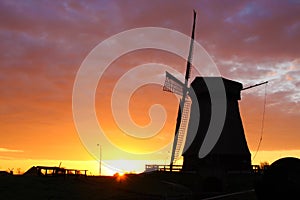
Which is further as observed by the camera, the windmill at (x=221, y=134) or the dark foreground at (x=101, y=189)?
the windmill at (x=221, y=134)

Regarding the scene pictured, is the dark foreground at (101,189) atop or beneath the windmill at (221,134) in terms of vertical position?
beneath

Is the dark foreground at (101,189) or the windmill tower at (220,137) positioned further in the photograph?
the windmill tower at (220,137)

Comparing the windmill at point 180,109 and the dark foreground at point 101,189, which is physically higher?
the windmill at point 180,109

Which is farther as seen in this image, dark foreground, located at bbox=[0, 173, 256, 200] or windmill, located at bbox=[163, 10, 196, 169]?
windmill, located at bbox=[163, 10, 196, 169]

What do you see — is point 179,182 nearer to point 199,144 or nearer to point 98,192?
point 199,144

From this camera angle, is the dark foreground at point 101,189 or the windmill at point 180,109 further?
the windmill at point 180,109

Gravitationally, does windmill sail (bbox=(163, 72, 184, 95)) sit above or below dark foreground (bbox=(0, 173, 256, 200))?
above

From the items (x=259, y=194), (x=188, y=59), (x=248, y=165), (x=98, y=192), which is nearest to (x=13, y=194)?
(x=98, y=192)

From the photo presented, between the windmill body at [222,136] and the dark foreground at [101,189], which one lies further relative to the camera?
the windmill body at [222,136]

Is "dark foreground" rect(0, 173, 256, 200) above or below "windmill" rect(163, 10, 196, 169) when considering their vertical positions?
below

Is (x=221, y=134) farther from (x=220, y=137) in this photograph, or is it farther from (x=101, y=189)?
(x=101, y=189)

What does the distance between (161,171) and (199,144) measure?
5053 mm

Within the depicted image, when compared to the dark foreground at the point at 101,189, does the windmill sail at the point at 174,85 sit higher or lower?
higher

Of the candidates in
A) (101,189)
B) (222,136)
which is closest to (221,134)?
(222,136)
